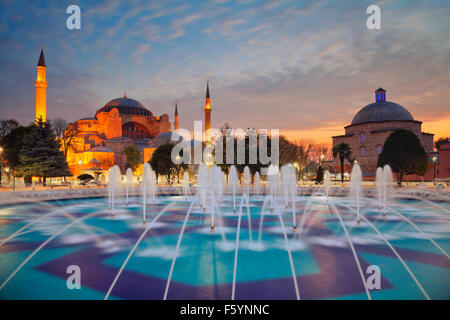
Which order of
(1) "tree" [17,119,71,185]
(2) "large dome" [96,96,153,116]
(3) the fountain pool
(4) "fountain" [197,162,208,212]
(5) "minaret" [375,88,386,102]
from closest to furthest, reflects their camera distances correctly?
1. (3) the fountain pool
2. (4) "fountain" [197,162,208,212]
3. (1) "tree" [17,119,71,185]
4. (5) "minaret" [375,88,386,102]
5. (2) "large dome" [96,96,153,116]

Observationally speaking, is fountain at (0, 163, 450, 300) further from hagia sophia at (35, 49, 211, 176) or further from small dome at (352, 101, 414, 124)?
small dome at (352, 101, 414, 124)

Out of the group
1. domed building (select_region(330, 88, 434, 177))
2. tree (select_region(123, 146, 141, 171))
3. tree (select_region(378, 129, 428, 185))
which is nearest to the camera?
tree (select_region(378, 129, 428, 185))

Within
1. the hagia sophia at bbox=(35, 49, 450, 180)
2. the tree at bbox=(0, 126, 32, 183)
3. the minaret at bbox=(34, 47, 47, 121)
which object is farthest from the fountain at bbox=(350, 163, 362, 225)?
the minaret at bbox=(34, 47, 47, 121)

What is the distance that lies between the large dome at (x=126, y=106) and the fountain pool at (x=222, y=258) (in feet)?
213

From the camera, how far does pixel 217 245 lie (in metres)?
8.06

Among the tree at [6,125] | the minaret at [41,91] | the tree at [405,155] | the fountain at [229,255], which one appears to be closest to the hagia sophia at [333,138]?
the minaret at [41,91]

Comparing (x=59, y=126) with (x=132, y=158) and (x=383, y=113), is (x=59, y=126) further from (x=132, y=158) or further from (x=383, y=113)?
(x=383, y=113)

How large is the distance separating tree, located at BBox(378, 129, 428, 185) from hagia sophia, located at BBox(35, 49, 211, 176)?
1253 inches

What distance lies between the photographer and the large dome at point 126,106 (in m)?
73.2

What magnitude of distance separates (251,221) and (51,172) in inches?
893

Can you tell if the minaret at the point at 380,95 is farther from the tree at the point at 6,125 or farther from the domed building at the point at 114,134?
the tree at the point at 6,125

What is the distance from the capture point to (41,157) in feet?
88.5

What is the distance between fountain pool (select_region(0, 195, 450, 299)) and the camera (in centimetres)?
510
